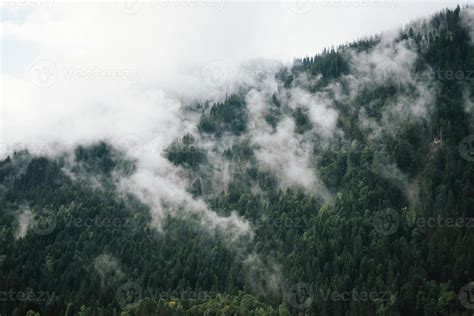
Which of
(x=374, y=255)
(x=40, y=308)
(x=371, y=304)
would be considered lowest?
(x=40, y=308)

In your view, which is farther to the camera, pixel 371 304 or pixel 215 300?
pixel 215 300

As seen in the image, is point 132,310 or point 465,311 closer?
point 465,311

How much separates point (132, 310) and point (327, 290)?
69.2m

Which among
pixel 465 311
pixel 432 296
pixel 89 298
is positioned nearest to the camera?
pixel 465 311

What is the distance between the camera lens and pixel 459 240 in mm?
185625

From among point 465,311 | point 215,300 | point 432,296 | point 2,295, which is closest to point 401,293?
point 432,296

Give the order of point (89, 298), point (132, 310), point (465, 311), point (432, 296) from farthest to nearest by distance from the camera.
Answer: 1. point (89, 298)
2. point (132, 310)
3. point (432, 296)
4. point (465, 311)

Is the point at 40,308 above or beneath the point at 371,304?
beneath

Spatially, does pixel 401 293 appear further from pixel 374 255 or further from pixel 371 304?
pixel 374 255

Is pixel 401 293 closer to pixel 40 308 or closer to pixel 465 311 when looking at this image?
pixel 465 311

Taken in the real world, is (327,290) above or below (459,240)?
below

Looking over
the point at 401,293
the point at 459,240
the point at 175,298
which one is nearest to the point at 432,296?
the point at 401,293

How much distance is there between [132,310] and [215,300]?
3077 centimetres

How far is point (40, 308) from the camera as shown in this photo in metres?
182
